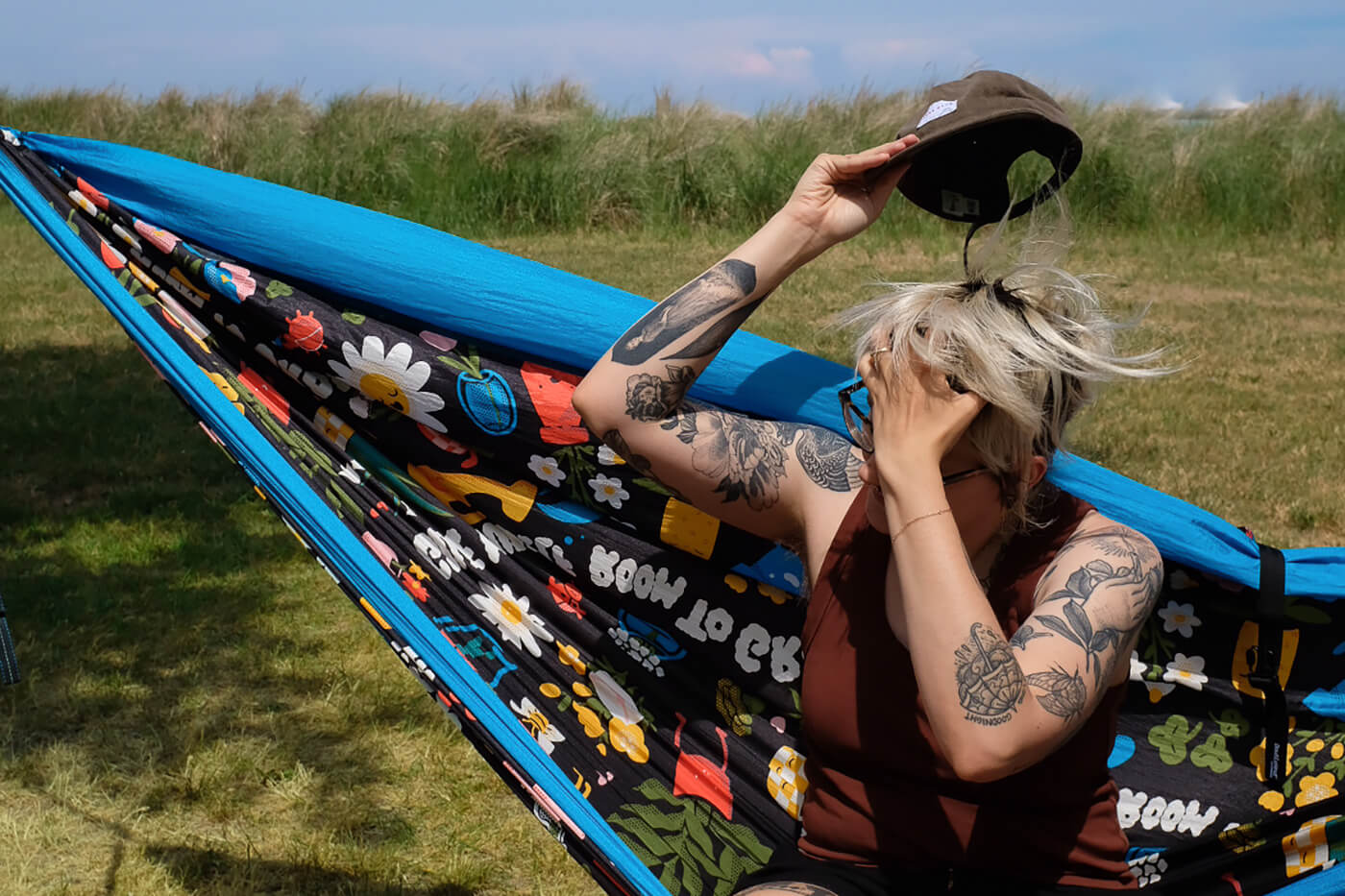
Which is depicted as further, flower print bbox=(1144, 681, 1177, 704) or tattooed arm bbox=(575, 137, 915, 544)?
flower print bbox=(1144, 681, 1177, 704)

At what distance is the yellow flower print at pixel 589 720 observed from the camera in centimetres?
208

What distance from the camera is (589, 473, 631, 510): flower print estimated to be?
81.7 inches

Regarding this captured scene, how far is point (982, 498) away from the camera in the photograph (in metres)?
1.54

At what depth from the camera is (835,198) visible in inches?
70.6

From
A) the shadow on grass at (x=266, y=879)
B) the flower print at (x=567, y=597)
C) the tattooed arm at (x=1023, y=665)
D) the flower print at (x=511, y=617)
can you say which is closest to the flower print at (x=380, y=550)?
the flower print at (x=511, y=617)

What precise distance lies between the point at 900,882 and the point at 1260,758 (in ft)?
2.20

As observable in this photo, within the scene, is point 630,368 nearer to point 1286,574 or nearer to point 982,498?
point 982,498

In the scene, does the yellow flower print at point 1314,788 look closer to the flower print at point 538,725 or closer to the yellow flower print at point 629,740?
the yellow flower print at point 629,740

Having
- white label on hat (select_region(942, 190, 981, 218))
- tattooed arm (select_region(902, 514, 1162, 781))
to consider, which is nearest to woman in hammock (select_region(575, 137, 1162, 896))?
tattooed arm (select_region(902, 514, 1162, 781))

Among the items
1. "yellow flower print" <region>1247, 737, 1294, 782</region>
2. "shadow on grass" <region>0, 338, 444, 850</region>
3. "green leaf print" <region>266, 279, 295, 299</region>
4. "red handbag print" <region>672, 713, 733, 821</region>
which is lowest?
"shadow on grass" <region>0, 338, 444, 850</region>

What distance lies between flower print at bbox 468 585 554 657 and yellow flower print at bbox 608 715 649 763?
0.19 m

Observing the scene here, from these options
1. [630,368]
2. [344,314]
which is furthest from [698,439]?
[344,314]

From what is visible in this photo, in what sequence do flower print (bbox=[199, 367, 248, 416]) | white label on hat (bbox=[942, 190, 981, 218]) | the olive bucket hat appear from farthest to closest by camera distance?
1. flower print (bbox=[199, 367, 248, 416])
2. white label on hat (bbox=[942, 190, 981, 218])
3. the olive bucket hat

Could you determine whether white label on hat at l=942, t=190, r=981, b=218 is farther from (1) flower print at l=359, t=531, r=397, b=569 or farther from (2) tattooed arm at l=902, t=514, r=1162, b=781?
(1) flower print at l=359, t=531, r=397, b=569
